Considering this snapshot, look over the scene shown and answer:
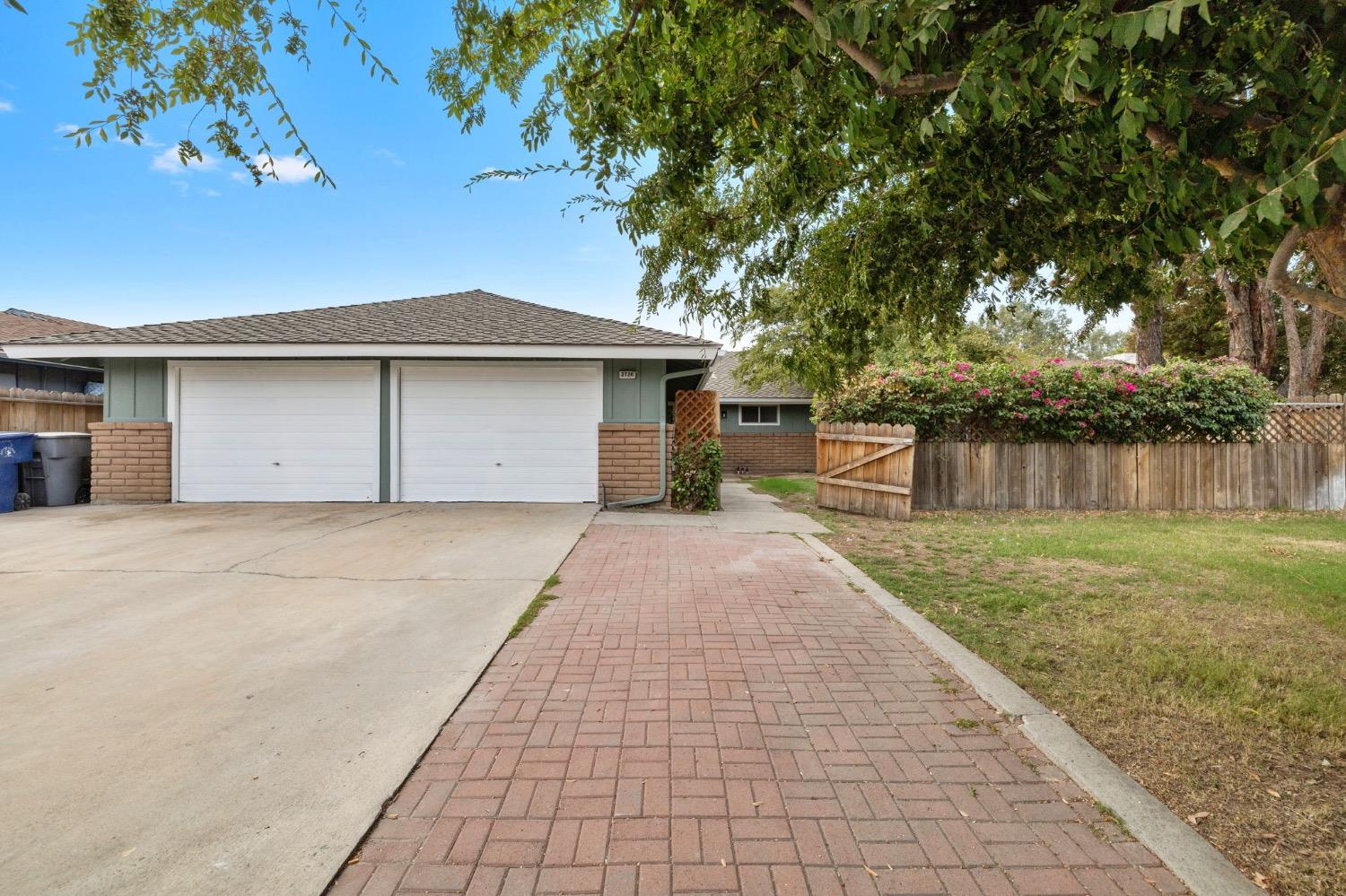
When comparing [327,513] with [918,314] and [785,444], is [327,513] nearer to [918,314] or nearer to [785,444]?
[918,314]

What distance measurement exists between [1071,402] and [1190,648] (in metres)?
7.71

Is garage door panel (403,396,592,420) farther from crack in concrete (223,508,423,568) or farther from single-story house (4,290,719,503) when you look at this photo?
crack in concrete (223,508,423,568)

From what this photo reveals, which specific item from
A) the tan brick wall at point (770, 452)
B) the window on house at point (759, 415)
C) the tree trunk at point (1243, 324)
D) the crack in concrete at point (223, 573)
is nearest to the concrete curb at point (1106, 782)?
the crack in concrete at point (223, 573)

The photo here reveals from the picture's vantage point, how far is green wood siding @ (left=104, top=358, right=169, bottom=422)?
34.0 feet

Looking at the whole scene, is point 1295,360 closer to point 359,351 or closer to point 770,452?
point 770,452

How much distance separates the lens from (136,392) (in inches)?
408

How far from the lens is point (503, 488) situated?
33.9ft

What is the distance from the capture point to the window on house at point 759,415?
69.6ft

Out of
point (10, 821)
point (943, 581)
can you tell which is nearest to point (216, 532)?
point (10, 821)

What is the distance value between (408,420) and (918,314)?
27.7 feet

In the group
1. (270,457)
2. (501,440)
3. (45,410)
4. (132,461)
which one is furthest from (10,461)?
(501,440)

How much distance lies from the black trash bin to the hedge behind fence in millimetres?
13300

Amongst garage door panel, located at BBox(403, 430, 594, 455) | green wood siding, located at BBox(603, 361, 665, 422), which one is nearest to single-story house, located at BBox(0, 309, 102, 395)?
garage door panel, located at BBox(403, 430, 594, 455)

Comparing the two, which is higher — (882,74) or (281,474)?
(882,74)
